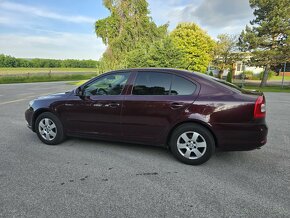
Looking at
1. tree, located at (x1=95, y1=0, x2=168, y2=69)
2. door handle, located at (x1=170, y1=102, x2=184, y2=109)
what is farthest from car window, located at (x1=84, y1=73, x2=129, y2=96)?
tree, located at (x1=95, y1=0, x2=168, y2=69)

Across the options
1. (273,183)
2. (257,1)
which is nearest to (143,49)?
(257,1)

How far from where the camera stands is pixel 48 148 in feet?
15.0

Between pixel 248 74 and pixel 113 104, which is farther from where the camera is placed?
pixel 248 74

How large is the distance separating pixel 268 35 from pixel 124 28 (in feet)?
50.1

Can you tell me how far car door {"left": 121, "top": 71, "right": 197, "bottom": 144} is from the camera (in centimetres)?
381

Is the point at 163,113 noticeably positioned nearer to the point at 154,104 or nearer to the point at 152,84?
the point at 154,104

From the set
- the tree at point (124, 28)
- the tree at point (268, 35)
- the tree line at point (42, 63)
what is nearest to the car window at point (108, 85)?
the tree at point (124, 28)

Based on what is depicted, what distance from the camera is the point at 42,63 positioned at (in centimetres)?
7850

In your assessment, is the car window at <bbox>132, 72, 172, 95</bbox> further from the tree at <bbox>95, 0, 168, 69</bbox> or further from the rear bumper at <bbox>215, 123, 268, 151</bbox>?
the tree at <bbox>95, 0, 168, 69</bbox>

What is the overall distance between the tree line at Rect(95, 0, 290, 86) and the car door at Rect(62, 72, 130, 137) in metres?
12.1

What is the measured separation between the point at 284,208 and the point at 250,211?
1.36ft

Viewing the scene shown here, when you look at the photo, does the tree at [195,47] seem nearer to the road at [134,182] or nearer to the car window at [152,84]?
the car window at [152,84]

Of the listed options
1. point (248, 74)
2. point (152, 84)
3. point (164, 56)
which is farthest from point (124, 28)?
point (152, 84)

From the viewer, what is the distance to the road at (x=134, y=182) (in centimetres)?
262
